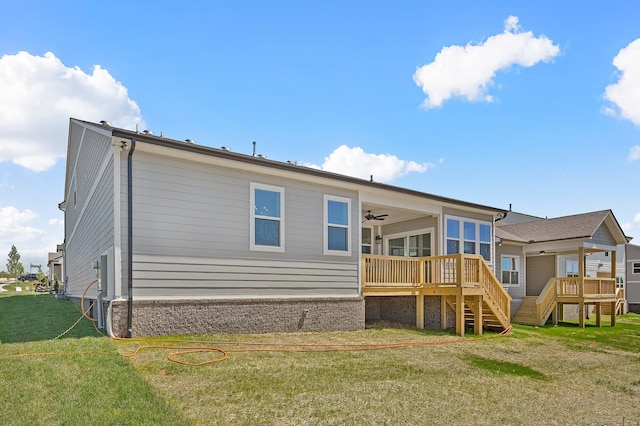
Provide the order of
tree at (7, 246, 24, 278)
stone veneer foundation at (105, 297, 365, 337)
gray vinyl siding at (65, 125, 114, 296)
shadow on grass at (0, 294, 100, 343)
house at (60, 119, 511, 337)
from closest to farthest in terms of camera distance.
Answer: shadow on grass at (0, 294, 100, 343)
stone veneer foundation at (105, 297, 365, 337)
house at (60, 119, 511, 337)
gray vinyl siding at (65, 125, 114, 296)
tree at (7, 246, 24, 278)

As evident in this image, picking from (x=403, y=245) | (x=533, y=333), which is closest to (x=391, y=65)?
(x=403, y=245)

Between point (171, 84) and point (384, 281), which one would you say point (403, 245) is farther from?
point (171, 84)

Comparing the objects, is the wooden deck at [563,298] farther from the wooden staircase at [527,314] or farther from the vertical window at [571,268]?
the vertical window at [571,268]

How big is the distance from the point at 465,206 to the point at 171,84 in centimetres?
991

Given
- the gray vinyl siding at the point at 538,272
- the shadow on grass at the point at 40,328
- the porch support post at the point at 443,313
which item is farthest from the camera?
the gray vinyl siding at the point at 538,272

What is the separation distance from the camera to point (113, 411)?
12.7 ft

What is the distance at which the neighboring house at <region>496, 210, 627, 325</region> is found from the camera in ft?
52.2

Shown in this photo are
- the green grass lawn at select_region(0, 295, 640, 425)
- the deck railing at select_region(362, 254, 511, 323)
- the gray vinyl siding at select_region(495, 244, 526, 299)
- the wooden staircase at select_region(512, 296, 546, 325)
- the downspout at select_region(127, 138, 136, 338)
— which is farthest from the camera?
the gray vinyl siding at select_region(495, 244, 526, 299)

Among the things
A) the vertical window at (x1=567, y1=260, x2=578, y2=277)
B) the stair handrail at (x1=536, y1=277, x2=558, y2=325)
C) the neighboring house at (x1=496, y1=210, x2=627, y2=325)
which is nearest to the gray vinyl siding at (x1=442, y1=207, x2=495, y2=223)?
the neighboring house at (x1=496, y1=210, x2=627, y2=325)

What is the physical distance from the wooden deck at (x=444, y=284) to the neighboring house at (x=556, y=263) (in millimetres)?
5103

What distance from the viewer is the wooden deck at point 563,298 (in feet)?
51.5

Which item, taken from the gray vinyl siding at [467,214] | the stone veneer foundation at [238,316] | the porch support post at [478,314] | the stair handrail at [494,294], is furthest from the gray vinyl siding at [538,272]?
the stone veneer foundation at [238,316]

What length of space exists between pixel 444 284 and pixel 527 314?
7101 millimetres

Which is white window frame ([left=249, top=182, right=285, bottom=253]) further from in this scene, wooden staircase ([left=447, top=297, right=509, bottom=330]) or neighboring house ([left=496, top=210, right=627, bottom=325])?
neighboring house ([left=496, top=210, right=627, bottom=325])
